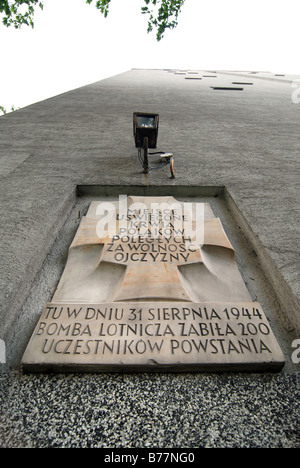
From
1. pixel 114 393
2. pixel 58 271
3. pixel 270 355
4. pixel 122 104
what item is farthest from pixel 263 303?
pixel 122 104

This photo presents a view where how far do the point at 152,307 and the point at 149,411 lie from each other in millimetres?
514

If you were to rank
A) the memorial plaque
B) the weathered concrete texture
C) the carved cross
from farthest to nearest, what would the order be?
the carved cross < the memorial plaque < the weathered concrete texture

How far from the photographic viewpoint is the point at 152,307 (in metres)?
1.55

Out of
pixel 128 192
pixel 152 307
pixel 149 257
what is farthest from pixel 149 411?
pixel 128 192

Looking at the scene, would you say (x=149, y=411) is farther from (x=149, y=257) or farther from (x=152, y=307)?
(x=149, y=257)

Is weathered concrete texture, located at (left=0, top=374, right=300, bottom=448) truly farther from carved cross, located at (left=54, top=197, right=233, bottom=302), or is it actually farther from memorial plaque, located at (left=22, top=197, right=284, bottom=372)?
carved cross, located at (left=54, top=197, right=233, bottom=302)

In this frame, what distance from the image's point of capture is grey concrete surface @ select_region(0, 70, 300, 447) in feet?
3.80

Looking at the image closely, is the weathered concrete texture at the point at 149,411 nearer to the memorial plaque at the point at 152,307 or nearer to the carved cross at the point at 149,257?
the memorial plaque at the point at 152,307

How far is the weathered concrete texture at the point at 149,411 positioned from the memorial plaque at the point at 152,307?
71 mm

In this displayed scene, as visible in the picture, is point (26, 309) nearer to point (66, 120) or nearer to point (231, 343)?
point (231, 343)

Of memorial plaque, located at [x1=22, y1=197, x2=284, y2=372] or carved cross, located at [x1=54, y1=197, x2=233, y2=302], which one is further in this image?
carved cross, located at [x1=54, y1=197, x2=233, y2=302]

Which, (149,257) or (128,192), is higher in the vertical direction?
(128,192)

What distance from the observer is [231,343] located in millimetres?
1396

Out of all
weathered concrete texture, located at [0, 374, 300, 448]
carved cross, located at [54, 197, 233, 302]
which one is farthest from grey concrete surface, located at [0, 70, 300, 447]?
carved cross, located at [54, 197, 233, 302]
